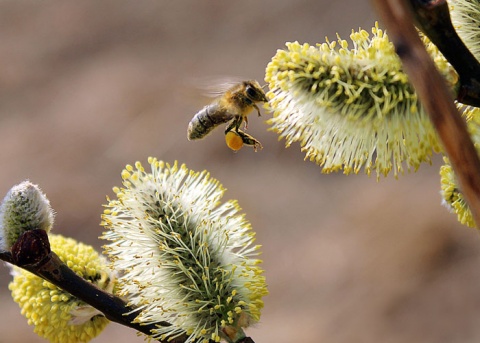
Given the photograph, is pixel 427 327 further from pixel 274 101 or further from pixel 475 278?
pixel 274 101

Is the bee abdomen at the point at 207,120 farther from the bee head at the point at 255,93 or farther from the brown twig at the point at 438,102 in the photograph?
the brown twig at the point at 438,102

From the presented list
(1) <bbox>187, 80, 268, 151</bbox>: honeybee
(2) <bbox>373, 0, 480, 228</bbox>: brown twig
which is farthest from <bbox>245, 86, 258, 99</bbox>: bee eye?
(2) <bbox>373, 0, 480, 228</bbox>: brown twig

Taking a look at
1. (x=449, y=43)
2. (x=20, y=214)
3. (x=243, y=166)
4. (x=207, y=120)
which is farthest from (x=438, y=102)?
(x=243, y=166)

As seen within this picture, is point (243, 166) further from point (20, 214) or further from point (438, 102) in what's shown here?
point (438, 102)

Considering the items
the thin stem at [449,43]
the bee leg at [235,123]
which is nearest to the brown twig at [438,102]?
the thin stem at [449,43]

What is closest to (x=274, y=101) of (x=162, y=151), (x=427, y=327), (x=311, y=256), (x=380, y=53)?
(x=380, y=53)

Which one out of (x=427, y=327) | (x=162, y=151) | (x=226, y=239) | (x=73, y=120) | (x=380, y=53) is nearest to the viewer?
(x=380, y=53)
